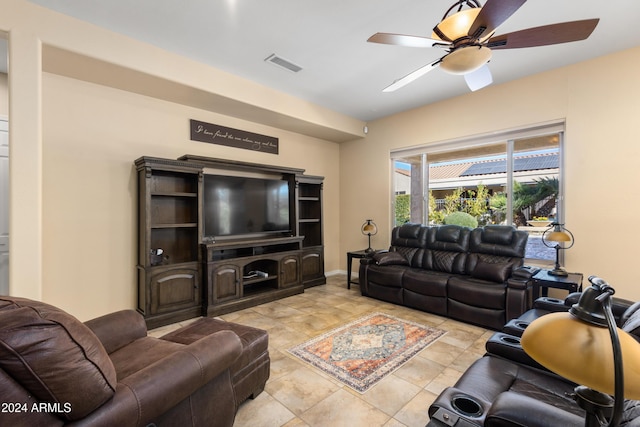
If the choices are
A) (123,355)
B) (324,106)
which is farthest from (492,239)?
(123,355)

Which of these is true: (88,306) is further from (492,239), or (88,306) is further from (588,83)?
(588,83)

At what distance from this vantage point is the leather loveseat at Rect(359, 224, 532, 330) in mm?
3260

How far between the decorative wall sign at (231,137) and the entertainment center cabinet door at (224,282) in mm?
1843

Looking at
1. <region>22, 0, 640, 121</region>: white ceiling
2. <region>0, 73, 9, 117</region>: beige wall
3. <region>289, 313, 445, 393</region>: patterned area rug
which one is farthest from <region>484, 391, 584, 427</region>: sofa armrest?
<region>0, 73, 9, 117</region>: beige wall

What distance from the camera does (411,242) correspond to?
4617 mm

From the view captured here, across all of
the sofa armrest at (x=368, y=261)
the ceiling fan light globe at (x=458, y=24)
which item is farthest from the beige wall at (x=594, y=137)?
the ceiling fan light globe at (x=458, y=24)

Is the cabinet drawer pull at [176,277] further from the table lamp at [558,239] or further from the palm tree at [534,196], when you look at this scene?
the palm tree at [534,196]

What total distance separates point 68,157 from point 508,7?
13.4 feet

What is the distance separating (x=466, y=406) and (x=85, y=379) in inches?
59.1

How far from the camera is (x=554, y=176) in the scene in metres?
3.80

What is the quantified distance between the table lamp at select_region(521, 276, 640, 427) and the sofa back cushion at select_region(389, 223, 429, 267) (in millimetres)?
3725

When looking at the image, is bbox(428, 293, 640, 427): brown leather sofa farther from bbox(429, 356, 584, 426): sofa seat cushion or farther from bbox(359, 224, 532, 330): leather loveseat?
bbox(359, 224, 532, 330): leather loveseat

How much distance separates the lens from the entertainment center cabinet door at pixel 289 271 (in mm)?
4535

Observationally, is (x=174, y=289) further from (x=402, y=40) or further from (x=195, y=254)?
(x=402, y=40)
